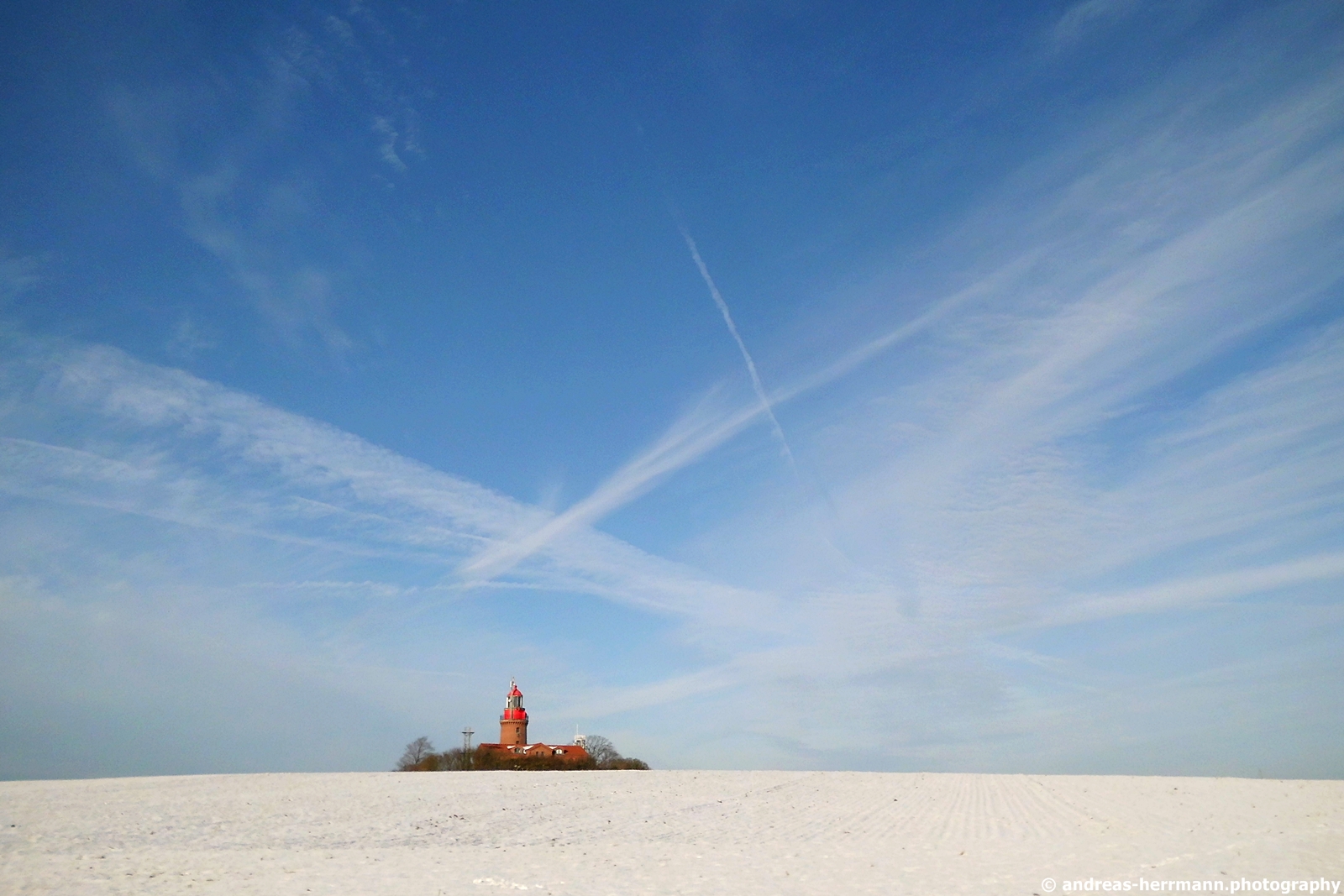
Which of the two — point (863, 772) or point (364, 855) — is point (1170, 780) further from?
point (364, 855)

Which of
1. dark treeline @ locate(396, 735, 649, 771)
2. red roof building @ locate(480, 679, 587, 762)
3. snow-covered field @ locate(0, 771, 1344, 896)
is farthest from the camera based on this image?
red roof building @ locate(480, 679, 587, 762)

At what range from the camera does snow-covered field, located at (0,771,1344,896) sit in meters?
17.0

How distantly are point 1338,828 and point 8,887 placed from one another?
3470cm

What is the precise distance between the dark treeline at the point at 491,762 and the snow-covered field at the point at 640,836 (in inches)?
1957

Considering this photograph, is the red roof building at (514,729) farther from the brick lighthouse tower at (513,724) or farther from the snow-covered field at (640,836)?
the snow-covered field at (640,836)

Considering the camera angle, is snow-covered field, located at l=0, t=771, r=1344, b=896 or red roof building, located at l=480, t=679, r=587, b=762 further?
red roof building, located at l=480, t=679, r=587, b=762

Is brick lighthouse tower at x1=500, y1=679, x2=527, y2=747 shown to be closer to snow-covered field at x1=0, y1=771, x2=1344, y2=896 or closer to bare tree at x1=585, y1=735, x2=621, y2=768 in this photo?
bare tree at x1=585, y1=735, x2=621, y2=768

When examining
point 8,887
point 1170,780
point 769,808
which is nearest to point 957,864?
point 769,808

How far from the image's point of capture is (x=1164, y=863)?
725 inches

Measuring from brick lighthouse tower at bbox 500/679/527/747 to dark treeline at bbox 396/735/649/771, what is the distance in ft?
27.7

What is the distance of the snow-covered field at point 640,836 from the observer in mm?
17000

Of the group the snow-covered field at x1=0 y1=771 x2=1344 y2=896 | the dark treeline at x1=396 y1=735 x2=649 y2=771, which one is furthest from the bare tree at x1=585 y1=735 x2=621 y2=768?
the snow-covered field at x1=0 y1=771 x2=1344 y2=896

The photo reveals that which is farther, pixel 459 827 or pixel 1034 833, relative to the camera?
pixel 459 827

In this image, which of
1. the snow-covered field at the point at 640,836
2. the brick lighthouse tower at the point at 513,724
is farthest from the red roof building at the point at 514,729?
the snow-covered field at the point at 640,836
